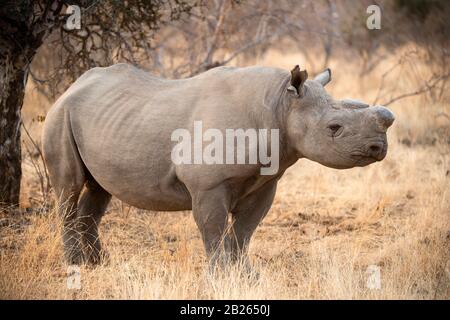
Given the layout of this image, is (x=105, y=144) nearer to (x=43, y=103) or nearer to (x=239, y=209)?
(x=239, y=209)

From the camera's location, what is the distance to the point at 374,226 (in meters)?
7.74

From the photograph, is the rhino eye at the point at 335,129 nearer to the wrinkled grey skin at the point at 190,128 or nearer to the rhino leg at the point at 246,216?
the wrinkled grey skin at the point at 190,128

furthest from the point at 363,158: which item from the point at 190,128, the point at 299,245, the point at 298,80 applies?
the point at 299,245

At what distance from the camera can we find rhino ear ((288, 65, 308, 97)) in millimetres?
5109

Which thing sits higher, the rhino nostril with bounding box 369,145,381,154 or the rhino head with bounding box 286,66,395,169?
the rhino head with bounding box 286,66,395,169

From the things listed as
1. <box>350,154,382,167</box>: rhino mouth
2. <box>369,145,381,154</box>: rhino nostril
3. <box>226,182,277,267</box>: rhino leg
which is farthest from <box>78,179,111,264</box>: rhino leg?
<box>369,145,381,154</box>: rhino nostril

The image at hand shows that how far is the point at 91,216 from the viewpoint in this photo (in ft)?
20.8

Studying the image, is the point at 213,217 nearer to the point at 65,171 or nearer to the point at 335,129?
the point at 335,129

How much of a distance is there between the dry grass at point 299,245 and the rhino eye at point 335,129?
0.96 m

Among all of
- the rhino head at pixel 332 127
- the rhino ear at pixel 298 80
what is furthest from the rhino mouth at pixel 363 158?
the rhino ear at pixel 298 80

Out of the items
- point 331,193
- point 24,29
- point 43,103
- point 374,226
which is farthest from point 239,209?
point 43,103

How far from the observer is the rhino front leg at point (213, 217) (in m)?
5.28

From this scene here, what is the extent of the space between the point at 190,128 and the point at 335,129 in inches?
39.2

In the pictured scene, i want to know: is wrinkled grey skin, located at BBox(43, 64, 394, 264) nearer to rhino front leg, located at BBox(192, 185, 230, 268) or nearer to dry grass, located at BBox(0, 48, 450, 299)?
rhino front leg, located at BBox(192, 185, 230, 268)
